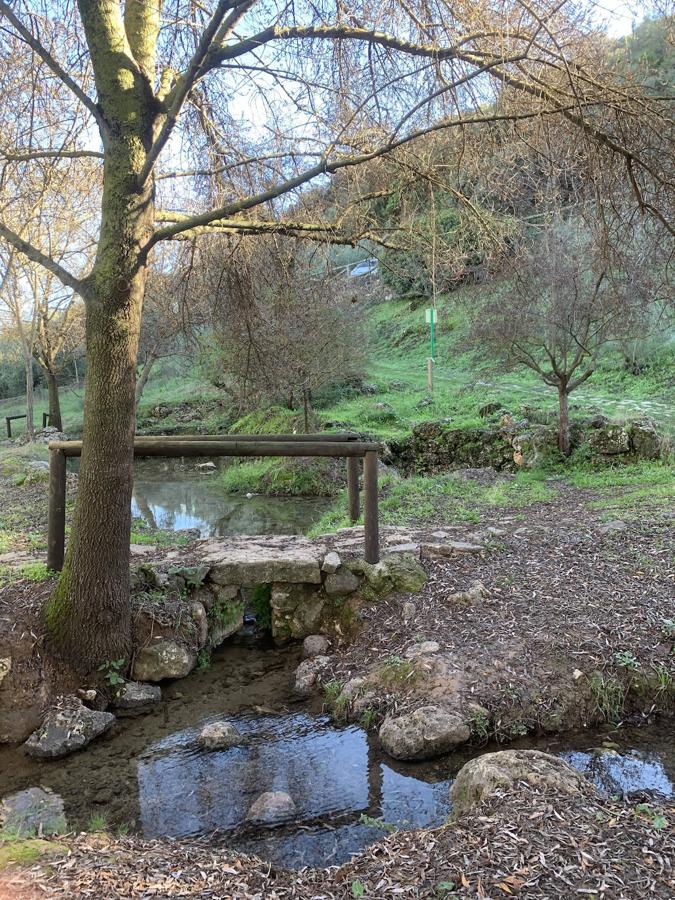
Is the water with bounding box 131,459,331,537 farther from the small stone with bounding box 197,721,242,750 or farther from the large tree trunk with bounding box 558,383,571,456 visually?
the small stone with bounding box 197,721,242,750

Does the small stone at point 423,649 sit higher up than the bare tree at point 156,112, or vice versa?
the bare tree at point 156,112

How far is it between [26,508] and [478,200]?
7.42m

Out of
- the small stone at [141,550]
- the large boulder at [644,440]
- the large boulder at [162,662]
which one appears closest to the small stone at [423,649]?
the large boulder at [162,662]

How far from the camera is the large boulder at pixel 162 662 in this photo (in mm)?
4672

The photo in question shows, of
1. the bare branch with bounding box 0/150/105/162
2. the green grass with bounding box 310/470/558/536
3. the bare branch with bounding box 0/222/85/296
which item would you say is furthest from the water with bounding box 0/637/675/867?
the bare branch with bounding box 0/150/105/162

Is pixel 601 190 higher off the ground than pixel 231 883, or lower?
higher

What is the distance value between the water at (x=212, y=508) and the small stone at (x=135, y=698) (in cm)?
442

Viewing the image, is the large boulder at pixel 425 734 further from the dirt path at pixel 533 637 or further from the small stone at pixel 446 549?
the small stone at pixel 446 549

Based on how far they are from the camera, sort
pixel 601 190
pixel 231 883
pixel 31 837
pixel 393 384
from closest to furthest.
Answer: pixel 231 883 → pixel 31 837 → pixel 601 190 → pixel 393 384

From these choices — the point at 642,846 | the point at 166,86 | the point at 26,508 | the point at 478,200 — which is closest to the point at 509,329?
the point at 478,200

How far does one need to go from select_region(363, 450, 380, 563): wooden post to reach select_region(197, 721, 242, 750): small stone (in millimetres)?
1942

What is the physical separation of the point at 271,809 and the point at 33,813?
49.6 inches

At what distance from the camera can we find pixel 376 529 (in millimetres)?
5391

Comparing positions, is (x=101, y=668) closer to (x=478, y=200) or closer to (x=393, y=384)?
(x=478, y=200)
